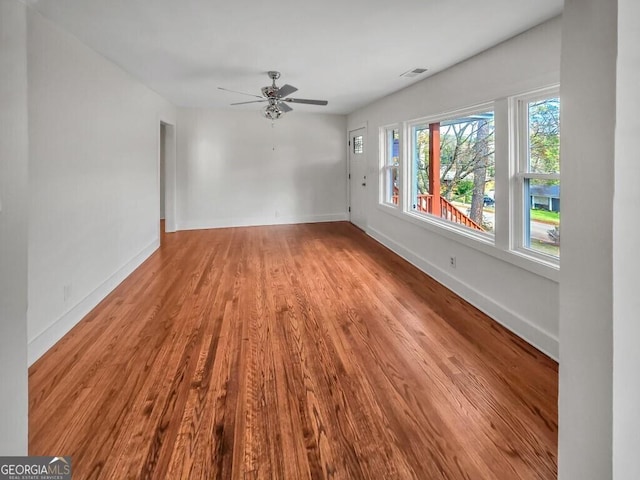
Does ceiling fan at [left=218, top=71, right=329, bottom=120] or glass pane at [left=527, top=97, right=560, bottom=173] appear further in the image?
ceiling fan at [left=218, top=71, right=329, bottom=120]

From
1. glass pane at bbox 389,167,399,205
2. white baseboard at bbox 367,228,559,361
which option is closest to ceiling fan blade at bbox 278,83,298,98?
glass pane at bbox 389,167,399,205

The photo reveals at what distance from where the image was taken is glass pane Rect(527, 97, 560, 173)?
2670 mm

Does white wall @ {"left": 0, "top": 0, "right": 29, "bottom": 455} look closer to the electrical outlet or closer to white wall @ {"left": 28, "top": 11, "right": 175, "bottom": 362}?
white wall @ {"left": 28, "top": 11, "right": 175, "bottom": 362}

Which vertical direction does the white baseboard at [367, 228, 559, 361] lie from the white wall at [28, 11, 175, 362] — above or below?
below

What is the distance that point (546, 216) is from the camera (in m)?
2.77

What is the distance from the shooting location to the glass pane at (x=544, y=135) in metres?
2.67

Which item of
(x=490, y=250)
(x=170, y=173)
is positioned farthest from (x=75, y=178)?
(x=170, y=173)

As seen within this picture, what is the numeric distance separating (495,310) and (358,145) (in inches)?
192

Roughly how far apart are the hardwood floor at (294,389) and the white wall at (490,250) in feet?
0.58

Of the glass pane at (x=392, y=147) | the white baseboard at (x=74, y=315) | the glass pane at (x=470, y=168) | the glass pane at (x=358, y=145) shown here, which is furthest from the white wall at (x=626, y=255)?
the glass pane at (x=358, y=145)

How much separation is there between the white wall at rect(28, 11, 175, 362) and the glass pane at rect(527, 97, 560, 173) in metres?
3.56

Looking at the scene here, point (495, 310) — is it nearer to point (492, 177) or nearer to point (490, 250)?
point (490, 250)

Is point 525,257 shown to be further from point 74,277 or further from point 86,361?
point 74,277

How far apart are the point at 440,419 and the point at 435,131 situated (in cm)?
360
